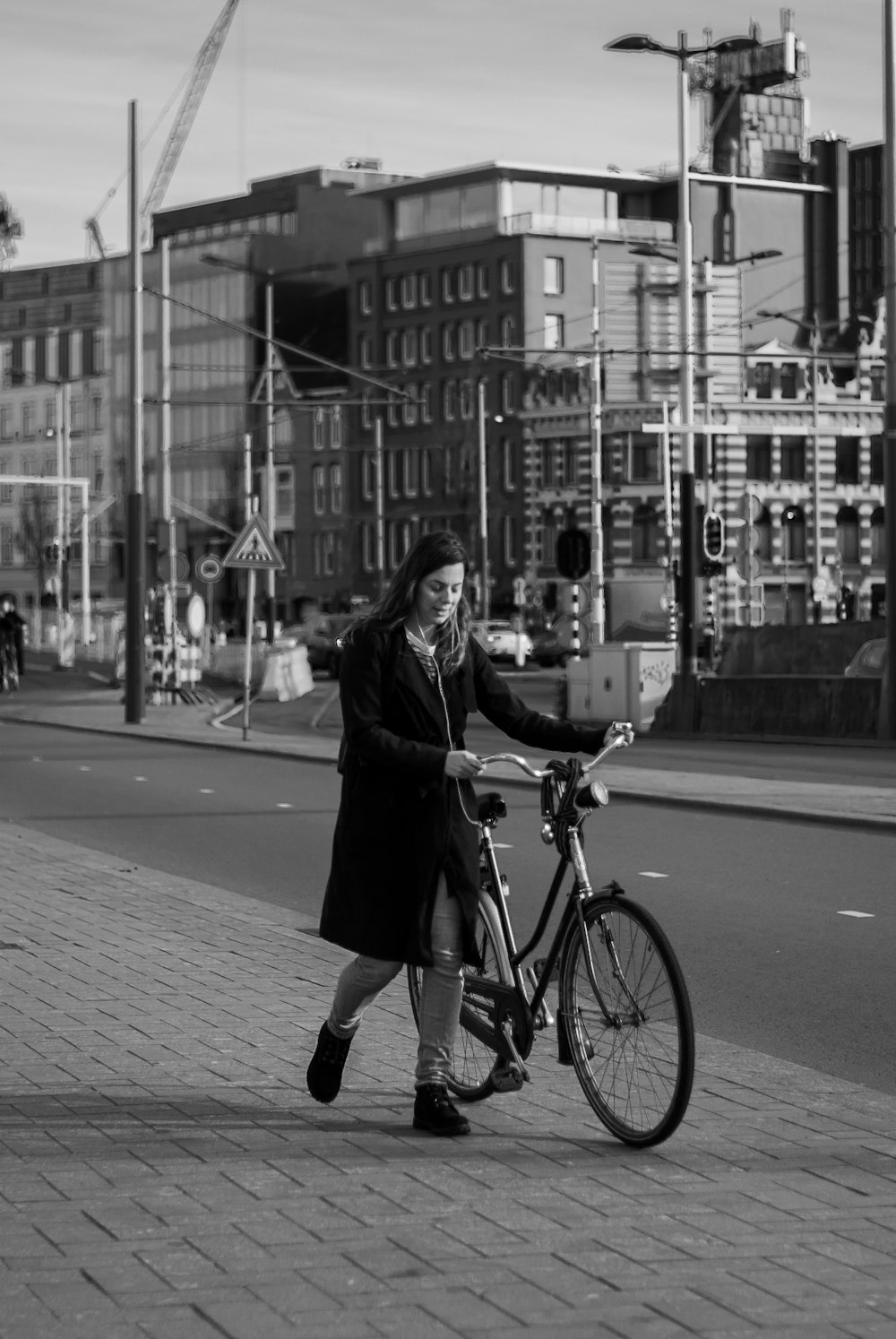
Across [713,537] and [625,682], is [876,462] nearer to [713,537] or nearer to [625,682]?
[713,537]

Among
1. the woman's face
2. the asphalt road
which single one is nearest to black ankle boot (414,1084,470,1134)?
the woman's face

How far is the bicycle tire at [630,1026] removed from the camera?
6.15 meters

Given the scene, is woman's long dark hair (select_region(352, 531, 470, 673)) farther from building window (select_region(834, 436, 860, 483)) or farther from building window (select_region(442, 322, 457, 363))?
building window (select_region(442, 322, 457, 363))

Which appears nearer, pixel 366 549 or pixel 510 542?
pixel 510 542

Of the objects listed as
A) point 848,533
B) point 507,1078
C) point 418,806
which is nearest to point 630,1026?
point 507,1078

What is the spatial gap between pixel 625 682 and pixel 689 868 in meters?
21.5

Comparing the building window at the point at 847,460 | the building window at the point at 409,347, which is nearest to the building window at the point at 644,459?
the building window at the point at 847,460

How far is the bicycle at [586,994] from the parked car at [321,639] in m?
52.2

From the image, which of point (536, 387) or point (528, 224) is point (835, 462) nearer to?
point (536, 387)

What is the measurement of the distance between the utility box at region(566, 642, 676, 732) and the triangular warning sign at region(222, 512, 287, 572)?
6.79 m

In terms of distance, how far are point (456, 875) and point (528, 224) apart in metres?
100

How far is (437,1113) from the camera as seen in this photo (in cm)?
645

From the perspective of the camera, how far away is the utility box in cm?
3550

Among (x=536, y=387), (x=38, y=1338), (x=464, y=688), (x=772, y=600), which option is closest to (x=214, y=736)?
(x=464, y=688)
